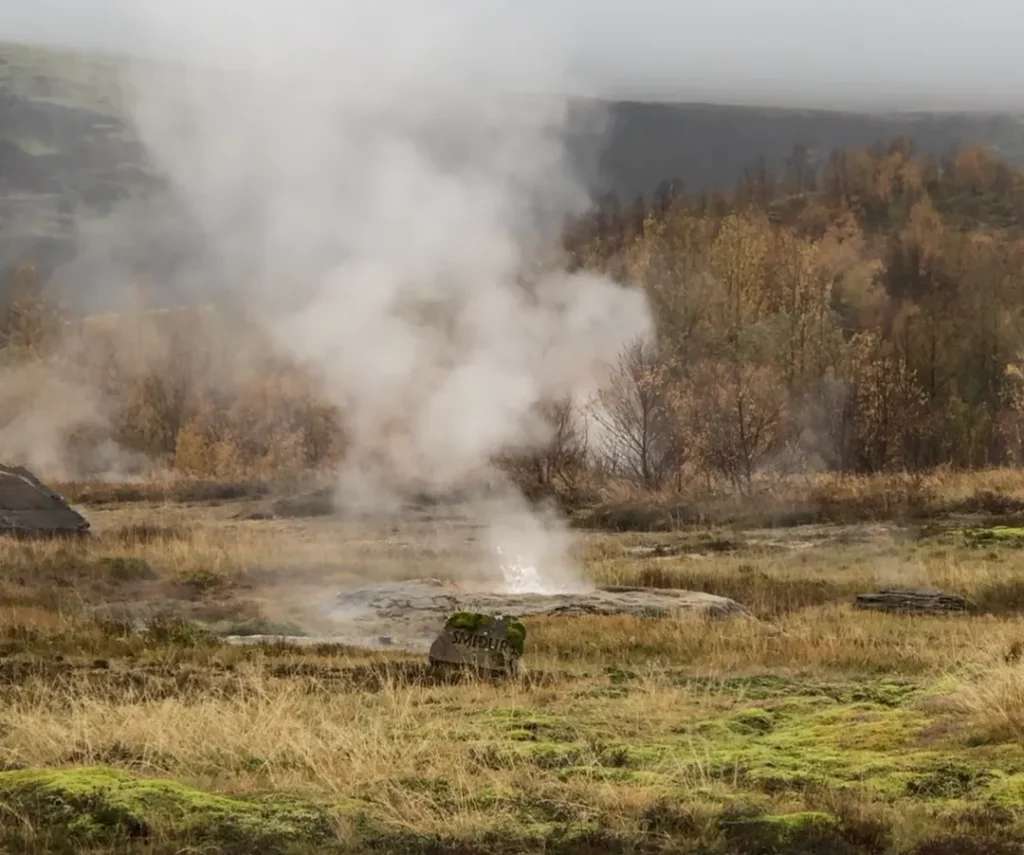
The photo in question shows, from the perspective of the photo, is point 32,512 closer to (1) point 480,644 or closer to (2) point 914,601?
(2) point 914,601

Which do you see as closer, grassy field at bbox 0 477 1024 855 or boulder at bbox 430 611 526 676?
grassy field at bbox 0 477 1024 855

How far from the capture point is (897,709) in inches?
403

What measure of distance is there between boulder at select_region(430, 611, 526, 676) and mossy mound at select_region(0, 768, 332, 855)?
5.91 m

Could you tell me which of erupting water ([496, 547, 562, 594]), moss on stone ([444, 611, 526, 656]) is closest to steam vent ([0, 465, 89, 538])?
erupting water ([496, 547, 562, 594])

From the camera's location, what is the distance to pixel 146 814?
22.6ft

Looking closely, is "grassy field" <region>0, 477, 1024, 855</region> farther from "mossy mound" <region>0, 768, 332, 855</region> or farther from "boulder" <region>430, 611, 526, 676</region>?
"boulder" <region>430, 611, 526, 676</region>

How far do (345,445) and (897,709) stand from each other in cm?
3891

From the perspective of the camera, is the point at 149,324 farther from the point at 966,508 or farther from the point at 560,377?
the point at 966,508

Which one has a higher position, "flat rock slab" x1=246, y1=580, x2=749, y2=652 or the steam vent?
"flat rock slab" x1=246, y1=580, x2=749, y2=652

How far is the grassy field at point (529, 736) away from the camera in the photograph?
265 inches

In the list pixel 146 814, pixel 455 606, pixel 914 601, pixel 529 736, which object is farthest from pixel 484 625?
pixel 914 601

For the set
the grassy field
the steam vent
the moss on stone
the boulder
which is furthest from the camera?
the steam vent

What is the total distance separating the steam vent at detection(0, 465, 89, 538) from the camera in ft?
93.7

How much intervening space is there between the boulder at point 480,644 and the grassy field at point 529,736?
28 centimetres
